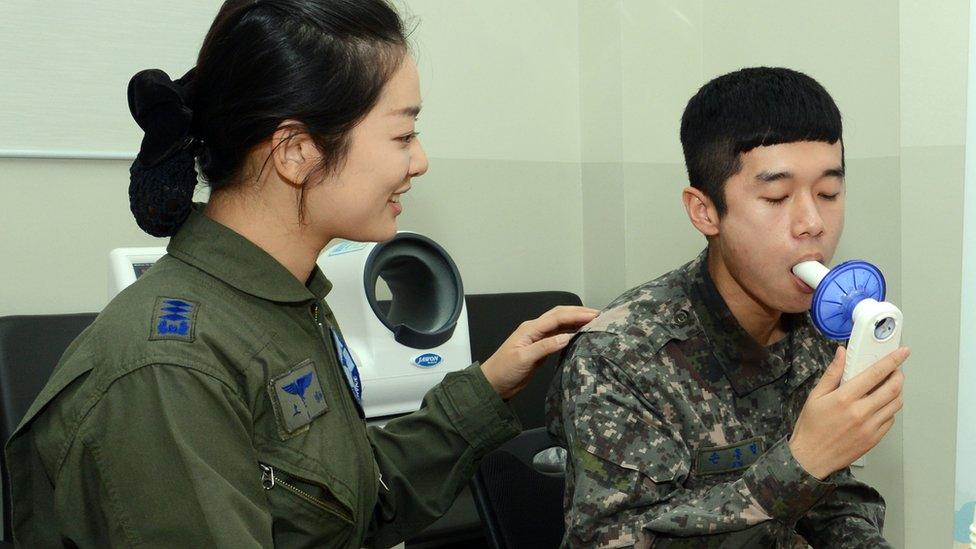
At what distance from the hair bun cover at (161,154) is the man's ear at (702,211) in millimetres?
728

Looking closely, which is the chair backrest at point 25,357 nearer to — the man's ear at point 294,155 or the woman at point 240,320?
the woman at point 240,320

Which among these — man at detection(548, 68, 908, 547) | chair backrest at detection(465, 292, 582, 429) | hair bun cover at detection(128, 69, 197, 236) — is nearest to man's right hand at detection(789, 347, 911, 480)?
man at detection(548, 68, 908, 547)

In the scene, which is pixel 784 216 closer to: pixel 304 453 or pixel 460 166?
pixel 304 453

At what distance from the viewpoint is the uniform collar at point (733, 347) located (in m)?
1.31

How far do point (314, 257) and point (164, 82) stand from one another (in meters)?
0.27

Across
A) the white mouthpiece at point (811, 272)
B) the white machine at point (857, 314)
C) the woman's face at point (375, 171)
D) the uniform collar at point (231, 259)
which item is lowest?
the white machine at point (857, 314)

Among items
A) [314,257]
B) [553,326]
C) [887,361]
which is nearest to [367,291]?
[553,326]

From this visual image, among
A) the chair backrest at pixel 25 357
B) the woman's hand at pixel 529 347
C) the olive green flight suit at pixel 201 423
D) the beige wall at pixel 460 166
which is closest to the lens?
the olive green flight suit at pixel 201 423

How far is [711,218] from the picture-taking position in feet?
4.54

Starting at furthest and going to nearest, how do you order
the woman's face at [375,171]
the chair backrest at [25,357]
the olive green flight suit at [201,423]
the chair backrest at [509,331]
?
the chair backrest at [509,331]
the chair backrest at [25,357]
the woman's face at [375,171]
the olive green flight suit at [201,423]

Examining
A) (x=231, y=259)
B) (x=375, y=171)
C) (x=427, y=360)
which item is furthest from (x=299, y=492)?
(x=427, y=360)

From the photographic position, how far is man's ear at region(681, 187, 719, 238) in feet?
4.51

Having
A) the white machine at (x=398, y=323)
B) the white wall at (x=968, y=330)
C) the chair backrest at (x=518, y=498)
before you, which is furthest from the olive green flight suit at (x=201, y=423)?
the white wall at (x=968, y=330)

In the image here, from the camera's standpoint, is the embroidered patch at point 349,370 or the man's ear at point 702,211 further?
the man's ear at point 702,211
